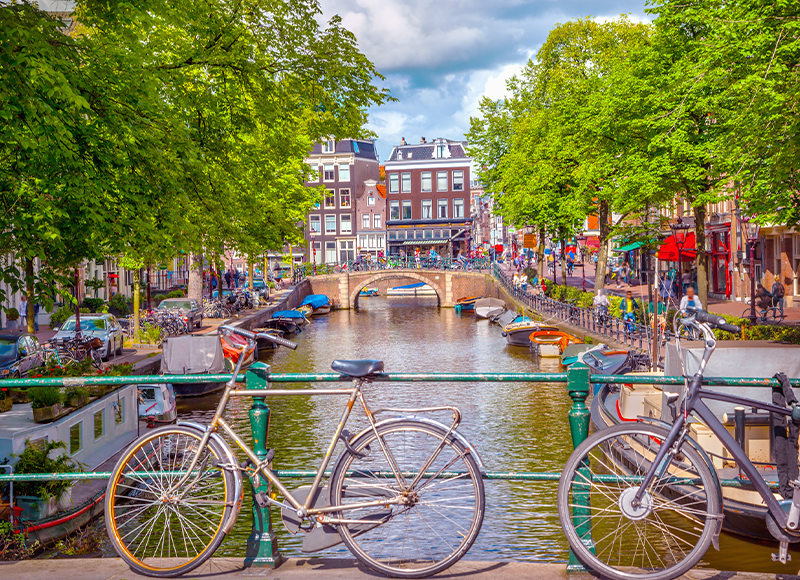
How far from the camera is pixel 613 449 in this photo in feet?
12.6

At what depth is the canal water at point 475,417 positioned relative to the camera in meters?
10.3

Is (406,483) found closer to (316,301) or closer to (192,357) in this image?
(192,357)

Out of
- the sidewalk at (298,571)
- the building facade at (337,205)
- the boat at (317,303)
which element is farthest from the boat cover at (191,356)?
the building facade at (337,205)

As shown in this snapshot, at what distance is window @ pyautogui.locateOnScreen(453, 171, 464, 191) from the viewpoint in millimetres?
82562

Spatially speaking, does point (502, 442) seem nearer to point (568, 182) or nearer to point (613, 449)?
point (613, 449)

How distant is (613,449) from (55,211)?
26.5 feet

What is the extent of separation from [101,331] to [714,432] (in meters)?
23.1

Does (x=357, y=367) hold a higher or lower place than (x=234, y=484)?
higher

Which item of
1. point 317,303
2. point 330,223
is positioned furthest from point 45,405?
point 330,223

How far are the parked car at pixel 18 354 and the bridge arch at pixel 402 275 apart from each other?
4527 centimetres

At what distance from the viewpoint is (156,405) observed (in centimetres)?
1666

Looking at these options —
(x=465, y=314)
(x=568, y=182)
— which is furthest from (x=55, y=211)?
(x=465, y=314)

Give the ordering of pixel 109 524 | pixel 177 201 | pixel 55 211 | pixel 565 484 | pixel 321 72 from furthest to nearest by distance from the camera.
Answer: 1. pixel 321 72
2. pixel 177 201
3. pixel 55 211
4. pixel 109 524
5. pixel 565 484

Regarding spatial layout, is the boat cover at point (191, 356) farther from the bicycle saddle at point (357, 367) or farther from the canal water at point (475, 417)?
the bicycle saddle at point (357, 367)
